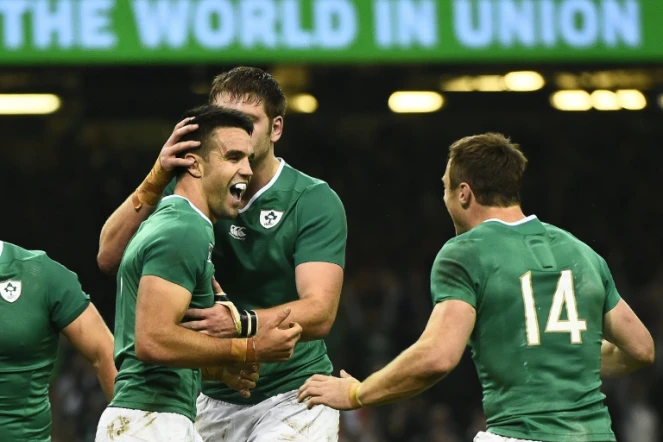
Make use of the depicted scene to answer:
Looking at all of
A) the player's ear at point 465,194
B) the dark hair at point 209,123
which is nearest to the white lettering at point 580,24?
the player's ear at point 465,194

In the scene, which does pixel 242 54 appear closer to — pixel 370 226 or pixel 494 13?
pixel 494 13

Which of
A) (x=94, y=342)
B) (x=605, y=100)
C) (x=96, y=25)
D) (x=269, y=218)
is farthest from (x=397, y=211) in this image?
(x=94, y=342)

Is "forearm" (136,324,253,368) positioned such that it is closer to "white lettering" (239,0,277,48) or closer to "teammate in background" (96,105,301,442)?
"teammate in background" (96,105,301,442)

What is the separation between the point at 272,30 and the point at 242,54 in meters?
0.26

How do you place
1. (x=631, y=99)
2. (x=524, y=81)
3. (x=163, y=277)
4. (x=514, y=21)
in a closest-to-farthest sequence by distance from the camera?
(x=163, y=277)
(x=514, y=21)
(x=524, y=81)
(x=631, y=99)

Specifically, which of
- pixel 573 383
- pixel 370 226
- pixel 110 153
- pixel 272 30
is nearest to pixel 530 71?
pixel 370 226

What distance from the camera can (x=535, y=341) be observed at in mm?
4363

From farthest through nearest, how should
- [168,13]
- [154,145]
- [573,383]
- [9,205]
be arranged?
1. [154,145]
2. [9,205]
3. [168,13]
4. [573,383]

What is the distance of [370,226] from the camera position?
44.8 feet

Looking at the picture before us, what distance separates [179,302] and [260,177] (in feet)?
3.83

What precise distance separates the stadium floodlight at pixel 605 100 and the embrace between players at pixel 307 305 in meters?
7.37

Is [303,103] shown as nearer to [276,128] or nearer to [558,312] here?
[276,128]

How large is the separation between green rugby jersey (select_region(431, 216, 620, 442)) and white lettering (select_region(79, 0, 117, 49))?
4.16 m

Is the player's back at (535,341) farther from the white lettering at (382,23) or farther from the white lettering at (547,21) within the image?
the white lettering at (547,21)
